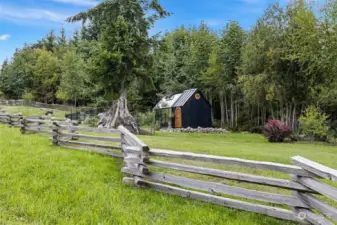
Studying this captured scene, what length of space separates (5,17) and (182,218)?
56.7ft

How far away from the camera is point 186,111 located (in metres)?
28.5

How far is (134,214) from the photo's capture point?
13.8 ft

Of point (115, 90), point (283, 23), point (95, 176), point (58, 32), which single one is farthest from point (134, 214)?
point (58, 32)

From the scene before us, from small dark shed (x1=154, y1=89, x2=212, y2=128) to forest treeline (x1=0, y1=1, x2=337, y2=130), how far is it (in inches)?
115

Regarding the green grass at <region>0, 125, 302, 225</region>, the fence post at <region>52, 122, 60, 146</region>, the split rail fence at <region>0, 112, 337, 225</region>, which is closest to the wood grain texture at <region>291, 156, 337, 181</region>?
the split rail fence at <region>0, 112, 337, 225</region>

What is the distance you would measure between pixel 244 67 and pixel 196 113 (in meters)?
7.14

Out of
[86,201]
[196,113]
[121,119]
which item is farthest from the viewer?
[196,113]

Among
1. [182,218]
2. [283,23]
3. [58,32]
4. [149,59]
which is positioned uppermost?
[58,32]

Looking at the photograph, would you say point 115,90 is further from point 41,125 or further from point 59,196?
point 59,196

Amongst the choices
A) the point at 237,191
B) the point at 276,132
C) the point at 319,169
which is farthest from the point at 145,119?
the point at 319,169

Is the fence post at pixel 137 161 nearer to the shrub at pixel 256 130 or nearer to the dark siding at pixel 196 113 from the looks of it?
the dark siding at pixel 196 113

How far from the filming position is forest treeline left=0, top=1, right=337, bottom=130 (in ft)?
61.8

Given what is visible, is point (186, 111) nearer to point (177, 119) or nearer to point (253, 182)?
point (177, 119)

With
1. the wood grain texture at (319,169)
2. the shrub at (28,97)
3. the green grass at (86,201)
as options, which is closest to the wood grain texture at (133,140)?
the green grass at (86,201)
